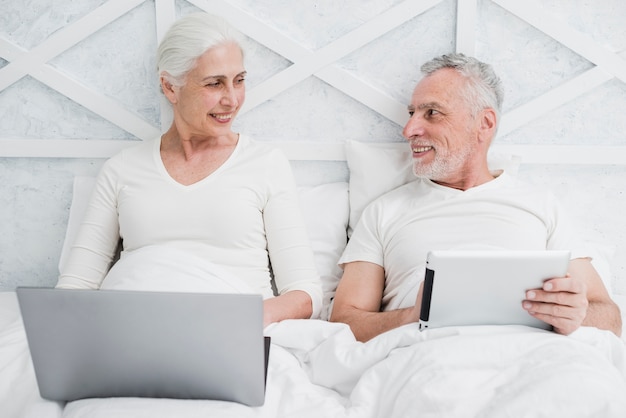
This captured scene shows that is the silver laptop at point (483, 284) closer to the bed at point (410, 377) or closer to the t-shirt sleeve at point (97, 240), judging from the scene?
the bed at point (410, 377)

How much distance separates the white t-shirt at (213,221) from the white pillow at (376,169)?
226 mm

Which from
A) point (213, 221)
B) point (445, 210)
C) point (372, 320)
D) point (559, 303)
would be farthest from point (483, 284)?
point (213, 221)

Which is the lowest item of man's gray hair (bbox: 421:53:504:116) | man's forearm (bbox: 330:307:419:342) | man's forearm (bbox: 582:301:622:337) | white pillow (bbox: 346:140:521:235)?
man's forearm (bbox: 330:307:419:342)

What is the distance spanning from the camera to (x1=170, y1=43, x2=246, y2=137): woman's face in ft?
4.93

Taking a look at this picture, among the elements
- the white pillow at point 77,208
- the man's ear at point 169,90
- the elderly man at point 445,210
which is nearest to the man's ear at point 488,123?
the elderly man at point 445,210

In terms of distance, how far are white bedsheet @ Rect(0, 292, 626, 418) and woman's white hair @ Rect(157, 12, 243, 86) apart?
750 mm

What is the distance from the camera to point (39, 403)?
96 cm

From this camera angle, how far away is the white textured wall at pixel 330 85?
171 cm

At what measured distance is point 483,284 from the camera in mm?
1080

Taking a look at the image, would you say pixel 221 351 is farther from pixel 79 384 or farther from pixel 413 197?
pixel 413 197

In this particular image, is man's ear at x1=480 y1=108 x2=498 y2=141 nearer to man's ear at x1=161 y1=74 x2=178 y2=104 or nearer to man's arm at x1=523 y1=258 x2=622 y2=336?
man's arm at x1=523 y1=258 x2=622 y2=336

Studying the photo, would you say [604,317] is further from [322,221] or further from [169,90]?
[169,90]

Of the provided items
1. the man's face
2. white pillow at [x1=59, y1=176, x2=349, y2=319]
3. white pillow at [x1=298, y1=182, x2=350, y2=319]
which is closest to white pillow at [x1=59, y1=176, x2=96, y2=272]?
white pillow at [x1=59, y1=176, x2=349, y2=319]

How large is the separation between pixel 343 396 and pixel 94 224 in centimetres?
84
